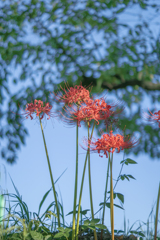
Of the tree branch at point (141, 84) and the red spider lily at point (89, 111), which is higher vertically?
the tree branch at point (141, 84)

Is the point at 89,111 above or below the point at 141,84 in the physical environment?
below

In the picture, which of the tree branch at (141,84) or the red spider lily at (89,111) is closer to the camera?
the red spider lily at (89,111)

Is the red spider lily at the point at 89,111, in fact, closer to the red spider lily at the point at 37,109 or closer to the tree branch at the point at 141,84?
the red spider lily at the point at 37,109

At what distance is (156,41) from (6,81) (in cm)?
201

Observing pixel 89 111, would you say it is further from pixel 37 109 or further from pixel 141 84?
pixel 141 84

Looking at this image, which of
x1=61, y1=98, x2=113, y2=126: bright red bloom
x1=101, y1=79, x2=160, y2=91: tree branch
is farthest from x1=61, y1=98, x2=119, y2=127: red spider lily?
x1=101, y1=79, x2=160, y2=91: tree branch

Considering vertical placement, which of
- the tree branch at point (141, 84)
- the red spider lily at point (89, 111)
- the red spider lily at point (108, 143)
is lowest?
the red spider lily at point (108, 143)

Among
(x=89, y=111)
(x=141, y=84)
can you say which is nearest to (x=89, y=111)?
(x=89, y=111)

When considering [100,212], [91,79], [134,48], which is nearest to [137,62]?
[134,48]

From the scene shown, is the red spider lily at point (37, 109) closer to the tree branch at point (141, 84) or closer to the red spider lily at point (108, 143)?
the red spider lily at point (108, 143)

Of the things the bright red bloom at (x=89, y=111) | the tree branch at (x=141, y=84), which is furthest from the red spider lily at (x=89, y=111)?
the tree branch at (x=141, y=84)

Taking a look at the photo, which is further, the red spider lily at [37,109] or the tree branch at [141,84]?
the tree branch at [141,84]

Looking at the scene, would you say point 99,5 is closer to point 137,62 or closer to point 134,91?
point 137,62

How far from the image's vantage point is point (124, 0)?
3.44m
